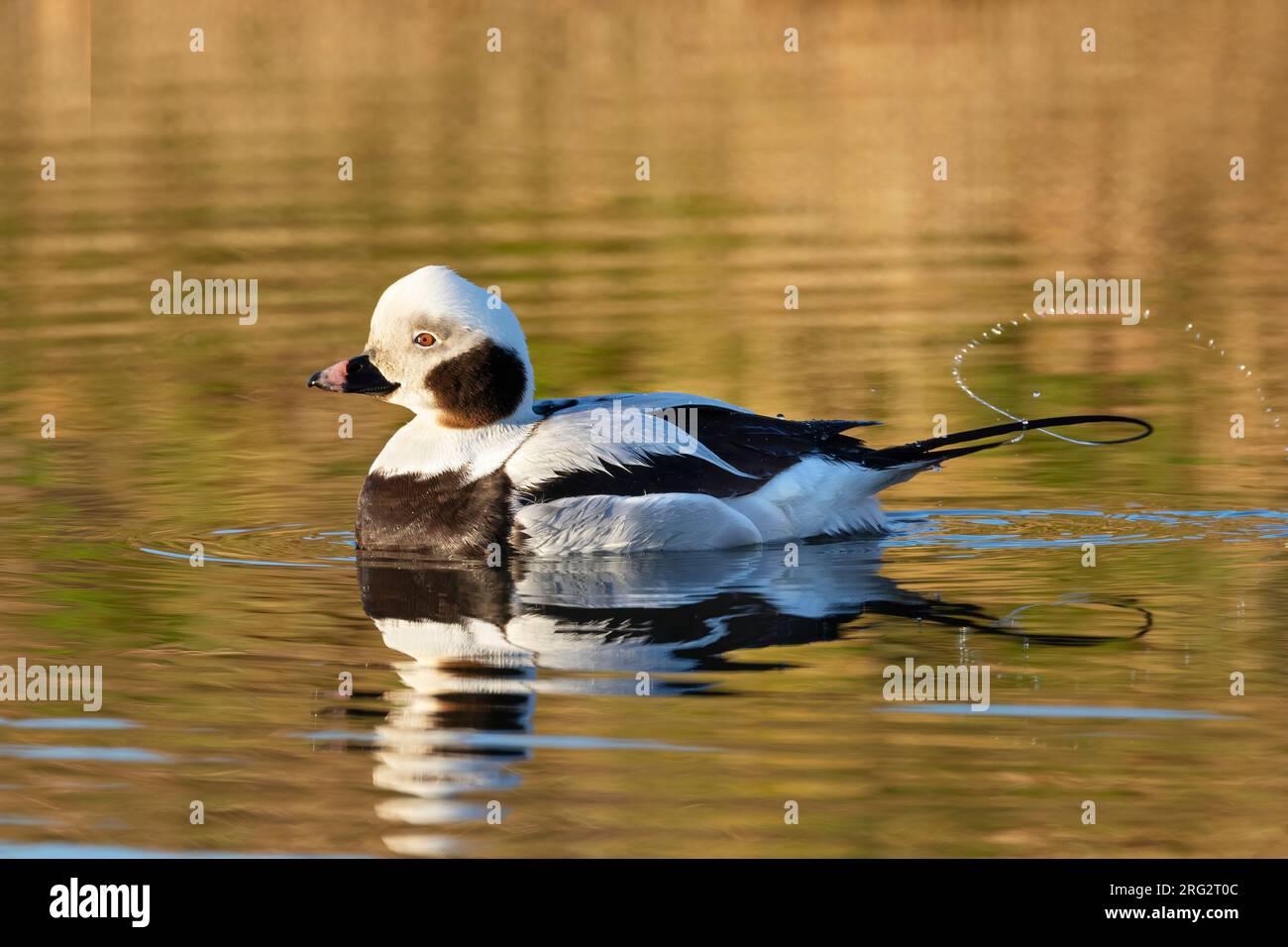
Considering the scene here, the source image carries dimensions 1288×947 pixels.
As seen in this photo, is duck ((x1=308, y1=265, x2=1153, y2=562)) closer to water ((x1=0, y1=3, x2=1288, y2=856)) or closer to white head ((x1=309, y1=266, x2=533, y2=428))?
white head ((x1=309, y1=266, x2=533, y2=428))

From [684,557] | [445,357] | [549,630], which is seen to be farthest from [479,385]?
[549,630]

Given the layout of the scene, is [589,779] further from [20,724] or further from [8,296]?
[8,296]

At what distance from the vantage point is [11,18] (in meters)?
42.5

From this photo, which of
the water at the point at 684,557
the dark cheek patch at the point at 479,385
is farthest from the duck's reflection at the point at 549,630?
the dark cheek patch at the point at 479,385

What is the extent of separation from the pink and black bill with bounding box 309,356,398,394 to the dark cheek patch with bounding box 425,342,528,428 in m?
0.24

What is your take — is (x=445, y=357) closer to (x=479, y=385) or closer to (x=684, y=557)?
(x=479, y=385)

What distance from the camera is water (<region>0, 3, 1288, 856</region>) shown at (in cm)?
766

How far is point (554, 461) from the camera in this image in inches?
436

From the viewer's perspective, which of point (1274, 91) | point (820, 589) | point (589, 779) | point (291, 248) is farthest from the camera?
point (1274, 91)

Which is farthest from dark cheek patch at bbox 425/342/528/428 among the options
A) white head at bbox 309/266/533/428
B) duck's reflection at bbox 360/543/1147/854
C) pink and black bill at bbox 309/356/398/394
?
duck's reflection at bbox 360/543/1147/854

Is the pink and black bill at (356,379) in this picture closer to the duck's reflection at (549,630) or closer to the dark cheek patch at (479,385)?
the dark cheek patch at (479,385)

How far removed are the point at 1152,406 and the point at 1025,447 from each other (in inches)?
44.4

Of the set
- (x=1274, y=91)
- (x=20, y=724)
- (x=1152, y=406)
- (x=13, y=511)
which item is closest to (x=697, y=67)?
(x=1274, y=91)

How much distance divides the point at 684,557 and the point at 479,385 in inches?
53.0
